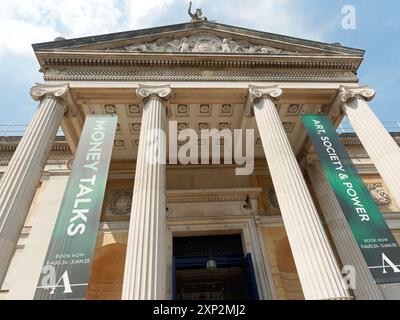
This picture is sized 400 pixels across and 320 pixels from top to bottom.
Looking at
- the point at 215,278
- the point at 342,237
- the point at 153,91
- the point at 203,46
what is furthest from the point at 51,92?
the point at 342,237

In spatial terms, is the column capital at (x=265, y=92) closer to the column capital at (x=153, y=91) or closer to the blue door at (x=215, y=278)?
the column capital at (x=153, y=91)

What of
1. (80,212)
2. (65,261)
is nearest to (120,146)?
(80,212)

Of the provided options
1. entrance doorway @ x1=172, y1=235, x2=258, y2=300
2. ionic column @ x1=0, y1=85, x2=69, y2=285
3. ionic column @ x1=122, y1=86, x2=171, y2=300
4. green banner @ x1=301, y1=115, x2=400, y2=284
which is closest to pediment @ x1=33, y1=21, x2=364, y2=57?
ionic column @ x1=0, y1=85, x2=69, y2=285

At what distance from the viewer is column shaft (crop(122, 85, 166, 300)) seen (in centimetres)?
561

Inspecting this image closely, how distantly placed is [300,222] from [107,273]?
24.1ft

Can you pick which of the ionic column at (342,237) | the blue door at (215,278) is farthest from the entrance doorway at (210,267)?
the ionic column at (342,237)

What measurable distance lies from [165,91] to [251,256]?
Answer: 6.52 m

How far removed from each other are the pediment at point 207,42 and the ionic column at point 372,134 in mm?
1944

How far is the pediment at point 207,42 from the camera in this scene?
10.4m

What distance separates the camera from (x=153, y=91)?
9.48 m

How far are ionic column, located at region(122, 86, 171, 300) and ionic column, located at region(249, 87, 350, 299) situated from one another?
297cm

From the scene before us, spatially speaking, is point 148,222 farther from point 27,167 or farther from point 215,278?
point 215,278

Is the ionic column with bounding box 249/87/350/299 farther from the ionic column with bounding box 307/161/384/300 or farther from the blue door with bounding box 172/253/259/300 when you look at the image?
the blue door with bounding box 172/253/259/300
